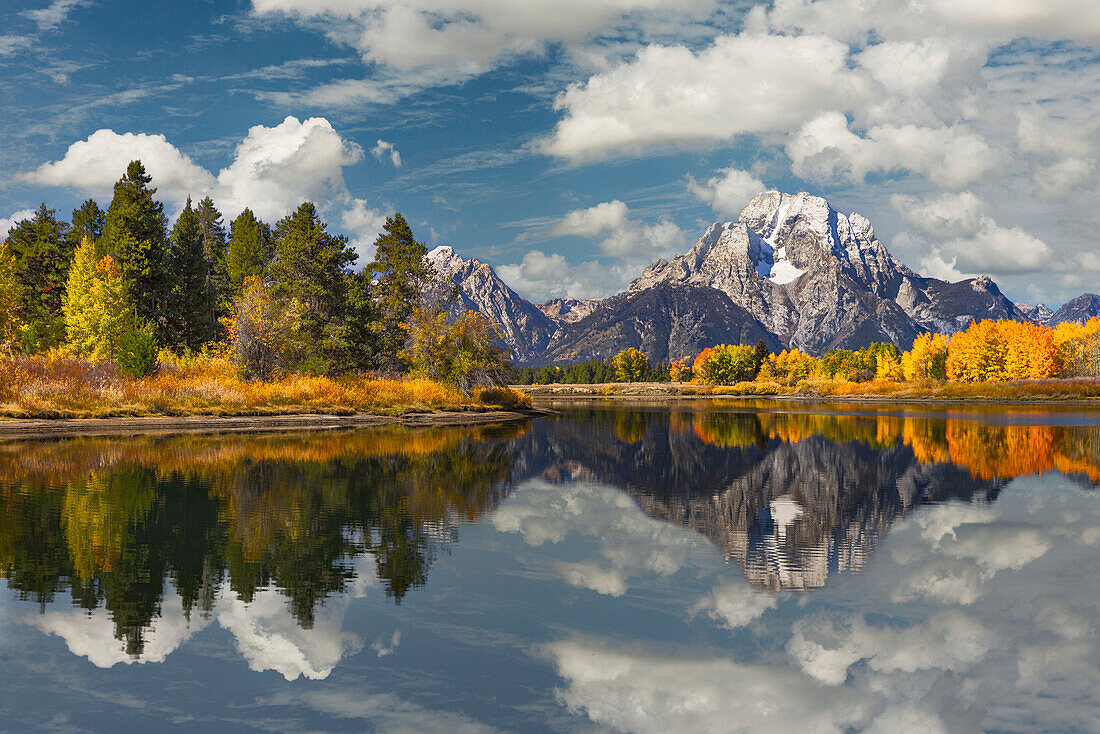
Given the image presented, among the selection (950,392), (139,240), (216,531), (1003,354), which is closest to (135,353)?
(139,240)

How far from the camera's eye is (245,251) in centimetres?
9688

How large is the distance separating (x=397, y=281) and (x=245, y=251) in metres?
31.3

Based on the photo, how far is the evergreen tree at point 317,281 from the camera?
220 ft

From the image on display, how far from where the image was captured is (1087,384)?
132625 mm

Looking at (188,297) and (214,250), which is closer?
(188,297)

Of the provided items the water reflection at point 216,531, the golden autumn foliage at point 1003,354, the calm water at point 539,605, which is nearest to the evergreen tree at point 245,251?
the water reflection at point 216,531

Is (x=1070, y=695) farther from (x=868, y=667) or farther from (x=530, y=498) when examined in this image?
(x=530, y=498)

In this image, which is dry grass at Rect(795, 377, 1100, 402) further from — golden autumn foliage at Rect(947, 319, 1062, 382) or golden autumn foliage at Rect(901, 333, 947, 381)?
golden autumn foliage at Rect(901, 333, 947, 381)

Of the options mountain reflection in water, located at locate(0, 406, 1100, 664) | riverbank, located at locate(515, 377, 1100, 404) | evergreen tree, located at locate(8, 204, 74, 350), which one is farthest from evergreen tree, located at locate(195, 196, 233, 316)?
riverbank, located at locate(515, 377, 1100, 404)

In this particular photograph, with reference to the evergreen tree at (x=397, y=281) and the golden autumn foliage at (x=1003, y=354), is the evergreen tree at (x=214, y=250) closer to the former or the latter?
the evergreen tree at (x=397, y=281)

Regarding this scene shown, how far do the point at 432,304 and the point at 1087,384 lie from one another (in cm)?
12139

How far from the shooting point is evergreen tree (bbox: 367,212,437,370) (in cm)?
7512

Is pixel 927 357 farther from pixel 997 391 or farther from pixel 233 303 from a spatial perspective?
pixel 233 303

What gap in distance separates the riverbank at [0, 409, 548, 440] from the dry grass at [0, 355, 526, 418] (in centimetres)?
111
